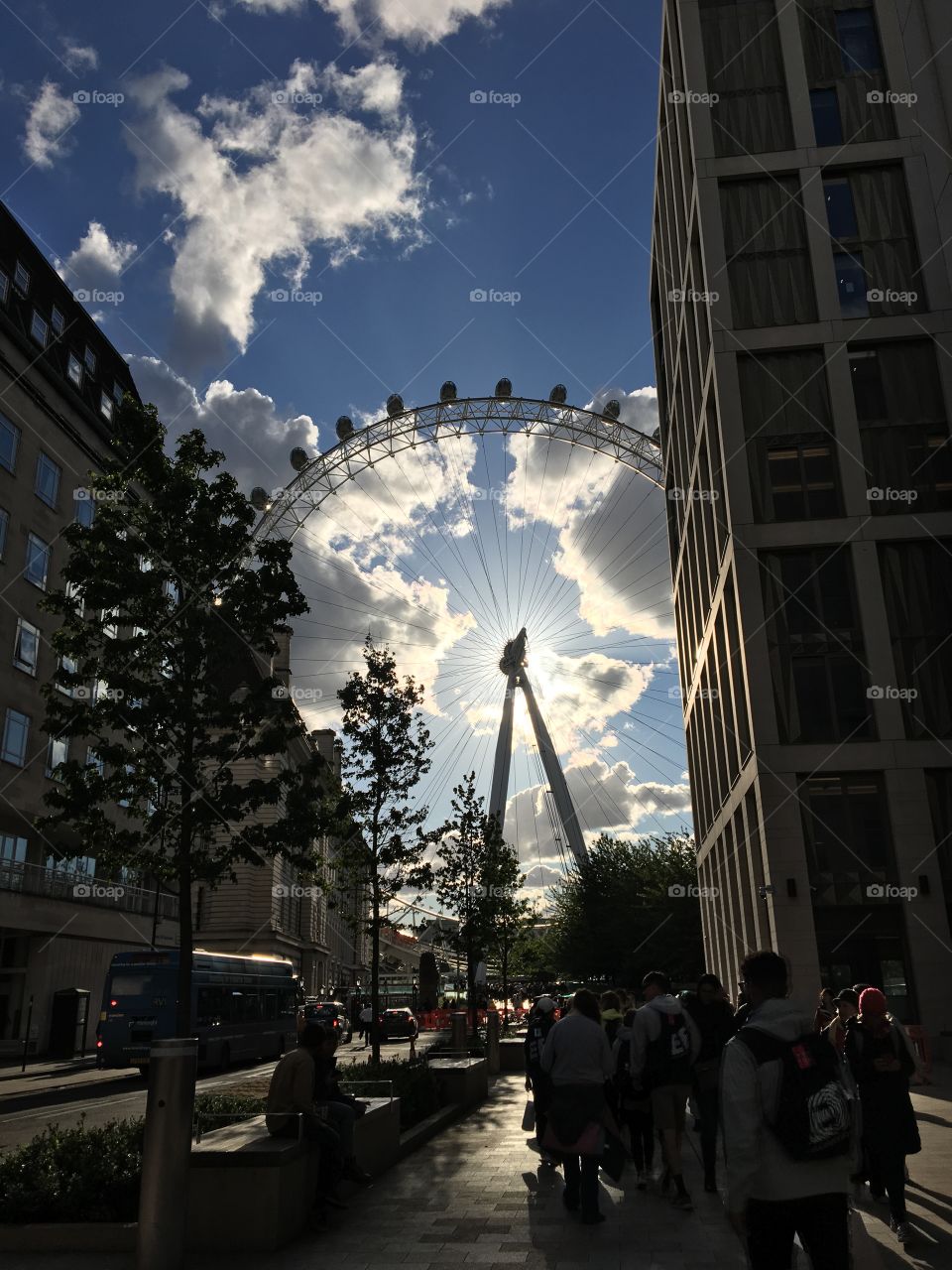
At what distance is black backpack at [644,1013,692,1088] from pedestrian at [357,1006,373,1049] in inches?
1712

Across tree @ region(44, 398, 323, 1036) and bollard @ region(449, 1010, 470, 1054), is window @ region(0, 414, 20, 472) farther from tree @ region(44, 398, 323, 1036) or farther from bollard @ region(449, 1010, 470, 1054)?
bollard @ region(449, 1010, 470, 1054)

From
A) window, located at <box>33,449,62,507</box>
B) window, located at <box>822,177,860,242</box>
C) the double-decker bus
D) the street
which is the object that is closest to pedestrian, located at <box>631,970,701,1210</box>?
the street

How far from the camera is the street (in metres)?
19.6

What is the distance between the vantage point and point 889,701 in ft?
105

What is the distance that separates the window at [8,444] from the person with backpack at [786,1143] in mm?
42129

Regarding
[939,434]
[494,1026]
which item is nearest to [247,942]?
[494,1026]

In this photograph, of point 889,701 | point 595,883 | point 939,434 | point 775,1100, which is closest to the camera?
point 775,1100

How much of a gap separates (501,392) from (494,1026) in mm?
36201

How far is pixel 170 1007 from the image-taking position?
1233 inches

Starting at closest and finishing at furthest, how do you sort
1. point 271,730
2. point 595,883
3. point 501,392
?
point 271,730
point 501,392
point 595,883

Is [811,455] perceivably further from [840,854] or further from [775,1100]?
[775,1100]

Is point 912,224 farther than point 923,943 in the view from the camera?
Yes

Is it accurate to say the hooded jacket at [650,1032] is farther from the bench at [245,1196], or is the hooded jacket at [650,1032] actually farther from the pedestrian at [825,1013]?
the pedestrian at [825,1013]

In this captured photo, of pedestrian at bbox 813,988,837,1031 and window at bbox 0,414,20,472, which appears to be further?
window at bbox 0,414,20,472
